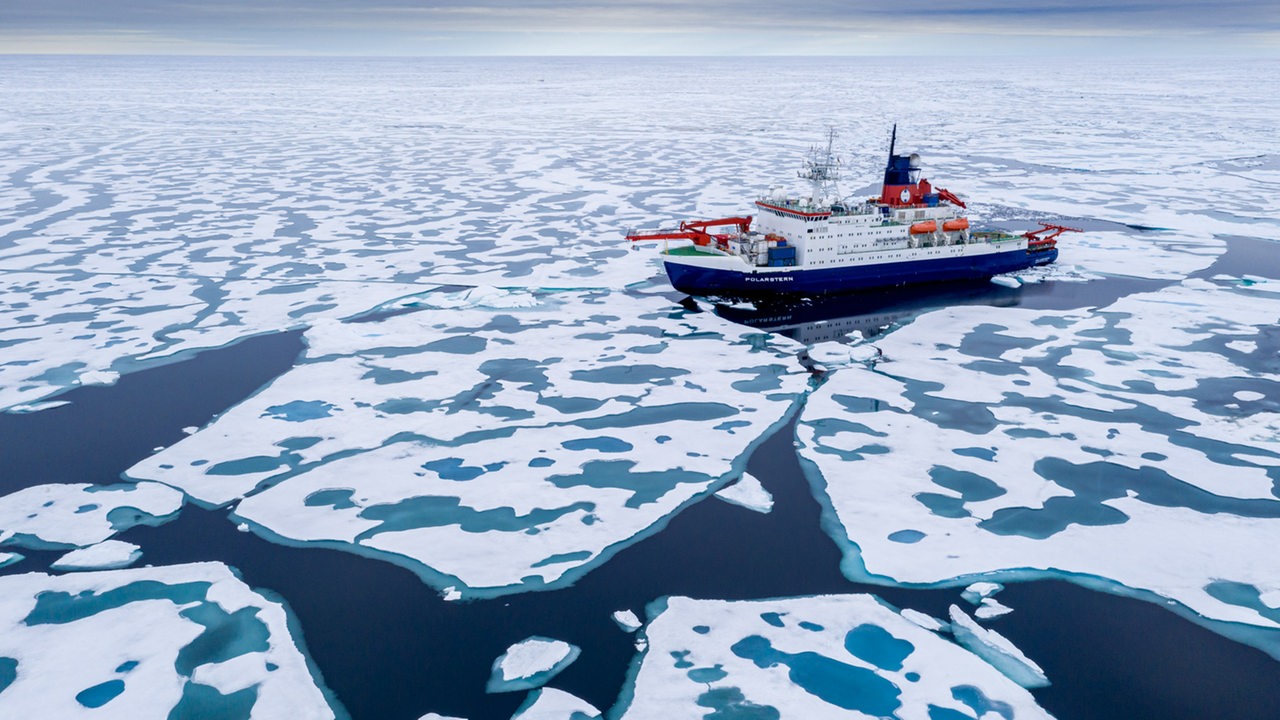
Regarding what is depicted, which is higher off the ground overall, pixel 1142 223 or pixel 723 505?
pixel 1142 223

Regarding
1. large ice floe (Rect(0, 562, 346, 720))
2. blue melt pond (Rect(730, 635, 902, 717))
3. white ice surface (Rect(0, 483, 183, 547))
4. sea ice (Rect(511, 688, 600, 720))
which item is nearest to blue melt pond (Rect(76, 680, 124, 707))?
large ice floe (Rect(0, 562, 346, 720))

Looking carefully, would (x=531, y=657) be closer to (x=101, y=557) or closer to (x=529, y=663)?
(x=529, y=663)

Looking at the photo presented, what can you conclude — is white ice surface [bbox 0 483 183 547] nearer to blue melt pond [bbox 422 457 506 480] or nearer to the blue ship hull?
blue melt pond [bbox 422 457 506 480]

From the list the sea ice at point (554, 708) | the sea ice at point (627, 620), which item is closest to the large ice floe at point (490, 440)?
the sea ice at point (627, 620)

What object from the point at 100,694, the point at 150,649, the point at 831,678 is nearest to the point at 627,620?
the point at 831,678

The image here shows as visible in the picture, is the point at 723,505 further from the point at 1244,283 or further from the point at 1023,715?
the point at 1244,283

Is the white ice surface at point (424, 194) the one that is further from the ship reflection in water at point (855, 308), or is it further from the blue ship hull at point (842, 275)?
the ship reflection in water at point (855, 308)

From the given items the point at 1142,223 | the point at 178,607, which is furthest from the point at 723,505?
the point at 1142,223
